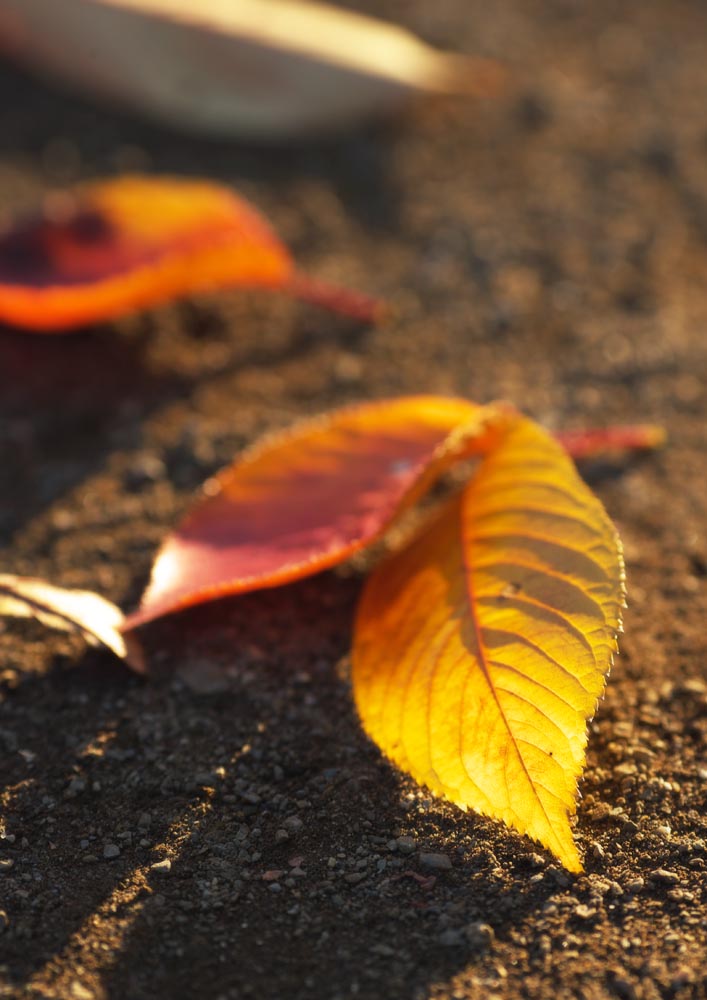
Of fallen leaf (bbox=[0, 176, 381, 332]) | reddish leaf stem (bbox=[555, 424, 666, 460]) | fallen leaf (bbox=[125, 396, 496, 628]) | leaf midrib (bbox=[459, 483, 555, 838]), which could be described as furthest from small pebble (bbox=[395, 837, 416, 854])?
fallen leaf (bbox=[0, 176, 381, 332])

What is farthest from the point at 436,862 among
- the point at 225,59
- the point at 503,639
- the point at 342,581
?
the point at 225,59

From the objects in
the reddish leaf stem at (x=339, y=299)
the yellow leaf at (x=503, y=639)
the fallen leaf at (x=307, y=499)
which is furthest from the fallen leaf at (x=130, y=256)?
the yellow leaf at (x=503, y=639)

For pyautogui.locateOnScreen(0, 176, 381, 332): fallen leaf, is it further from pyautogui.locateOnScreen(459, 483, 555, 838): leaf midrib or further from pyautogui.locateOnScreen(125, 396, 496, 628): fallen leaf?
pyautogui.locateOnScreen(459, 483, 555, 838): leaf midrib

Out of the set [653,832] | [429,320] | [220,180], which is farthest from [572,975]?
[220,180]

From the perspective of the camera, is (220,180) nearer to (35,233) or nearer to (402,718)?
(35,233)

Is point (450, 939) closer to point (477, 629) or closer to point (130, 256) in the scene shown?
point (477, 629)

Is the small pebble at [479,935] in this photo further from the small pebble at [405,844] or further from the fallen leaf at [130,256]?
the fallen leaf at [130,256]
